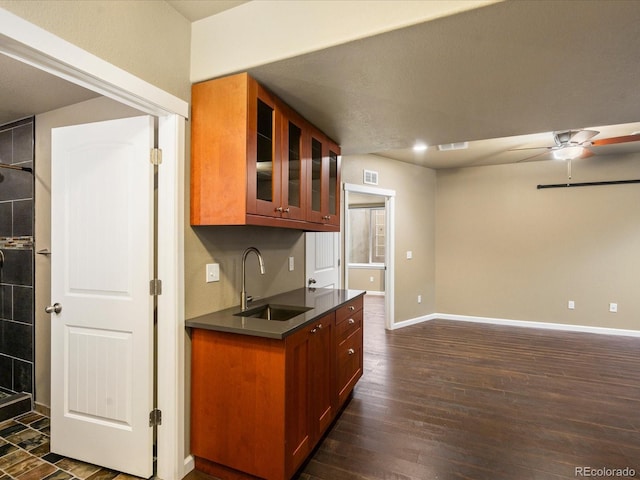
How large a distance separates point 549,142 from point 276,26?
3.88 m

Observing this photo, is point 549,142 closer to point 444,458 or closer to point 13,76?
point 444,458

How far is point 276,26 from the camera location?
1.70 meters

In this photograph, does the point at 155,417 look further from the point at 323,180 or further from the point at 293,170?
the point at 323,180

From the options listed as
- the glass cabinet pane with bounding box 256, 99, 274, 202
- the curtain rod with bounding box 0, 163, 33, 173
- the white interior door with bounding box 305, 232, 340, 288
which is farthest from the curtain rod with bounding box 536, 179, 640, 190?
the curtain rod with bounding box 0, 163, 33, 173

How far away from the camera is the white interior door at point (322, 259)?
11.5 ft

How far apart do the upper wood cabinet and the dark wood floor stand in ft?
5.24

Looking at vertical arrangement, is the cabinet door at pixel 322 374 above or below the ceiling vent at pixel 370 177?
below

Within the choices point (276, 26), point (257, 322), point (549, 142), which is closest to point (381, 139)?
point (276, 26)

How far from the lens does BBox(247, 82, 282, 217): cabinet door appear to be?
6.08 ft

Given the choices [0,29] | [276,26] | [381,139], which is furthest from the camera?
[381,139]

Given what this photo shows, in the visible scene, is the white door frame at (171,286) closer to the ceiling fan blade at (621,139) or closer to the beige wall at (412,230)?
the beige wall at (412,230)

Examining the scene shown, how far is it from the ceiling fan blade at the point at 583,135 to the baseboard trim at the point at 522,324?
297 centimetres

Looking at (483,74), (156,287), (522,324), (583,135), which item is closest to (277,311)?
(156,287)

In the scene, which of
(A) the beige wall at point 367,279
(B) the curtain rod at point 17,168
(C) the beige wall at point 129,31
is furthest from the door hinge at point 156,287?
(A) the beige wall at point 367,279
